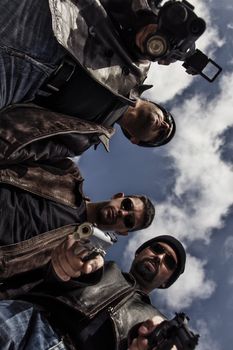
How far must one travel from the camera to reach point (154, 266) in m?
5.64

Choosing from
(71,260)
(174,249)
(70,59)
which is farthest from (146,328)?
(70,59)

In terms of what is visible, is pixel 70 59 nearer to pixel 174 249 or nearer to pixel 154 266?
pixel 154 266

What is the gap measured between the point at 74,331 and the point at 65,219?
1.12 metres

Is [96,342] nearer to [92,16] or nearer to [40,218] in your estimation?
[40,218]

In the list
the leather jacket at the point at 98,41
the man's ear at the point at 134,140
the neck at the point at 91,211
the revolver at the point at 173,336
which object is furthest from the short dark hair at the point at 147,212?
the revolver at the point at 173,336

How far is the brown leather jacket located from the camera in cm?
372

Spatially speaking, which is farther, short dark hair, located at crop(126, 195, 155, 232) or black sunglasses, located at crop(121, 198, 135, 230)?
short dark hair, located at crop(126, 195, 155, 232)

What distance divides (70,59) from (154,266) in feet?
10.0

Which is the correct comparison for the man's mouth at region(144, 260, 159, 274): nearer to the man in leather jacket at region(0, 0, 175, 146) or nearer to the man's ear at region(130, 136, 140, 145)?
the man's ear at region(130, 136, 140, 145)

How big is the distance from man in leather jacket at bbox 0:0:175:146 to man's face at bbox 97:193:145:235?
138 cm

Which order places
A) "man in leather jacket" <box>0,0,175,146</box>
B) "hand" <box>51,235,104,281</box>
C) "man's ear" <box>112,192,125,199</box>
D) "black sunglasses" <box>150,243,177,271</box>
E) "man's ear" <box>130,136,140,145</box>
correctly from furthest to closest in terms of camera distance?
1. "man's ear" <box>130,136,140,145</box>
2. "man's ear" <box>112,192,125,199</box>
3. "black sunglasses" <box>150,243,177,271</box>
4. "hand" <box>51,235,104,281</box>
5. "man in leather jacket" <box>0,0,175,146</box>

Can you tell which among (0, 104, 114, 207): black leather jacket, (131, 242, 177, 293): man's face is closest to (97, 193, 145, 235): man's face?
(131, 242, 177, 293): man's face

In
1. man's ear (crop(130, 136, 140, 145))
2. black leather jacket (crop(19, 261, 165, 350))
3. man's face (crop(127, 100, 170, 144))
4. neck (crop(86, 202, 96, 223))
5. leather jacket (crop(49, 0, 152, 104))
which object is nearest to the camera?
leather jacket (crop(49, 0, 152, 104))

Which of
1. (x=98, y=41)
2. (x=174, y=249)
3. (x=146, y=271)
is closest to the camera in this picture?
(x=98, y=41)
